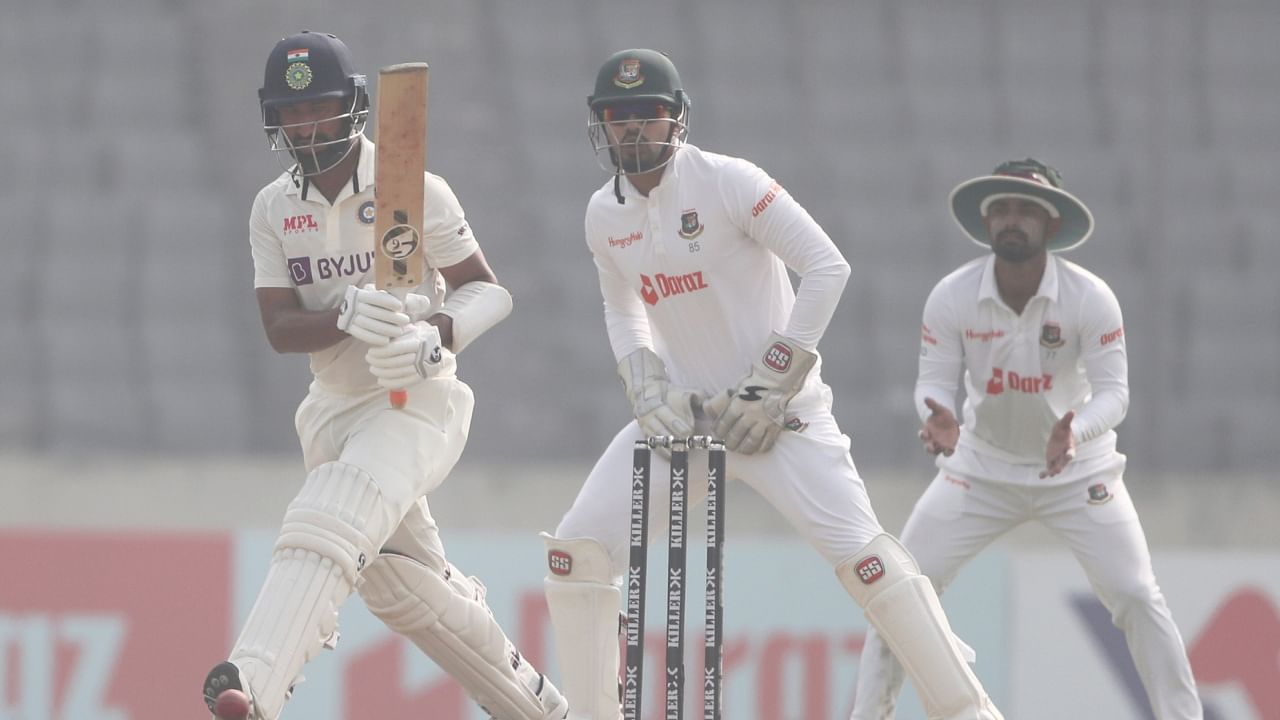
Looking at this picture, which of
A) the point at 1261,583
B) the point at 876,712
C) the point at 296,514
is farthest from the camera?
the point at 1261,583

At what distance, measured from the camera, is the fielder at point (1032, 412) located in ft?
15.6

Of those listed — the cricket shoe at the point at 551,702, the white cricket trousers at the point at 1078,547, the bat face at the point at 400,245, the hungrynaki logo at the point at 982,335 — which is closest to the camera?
the bat face at the point at 400,245

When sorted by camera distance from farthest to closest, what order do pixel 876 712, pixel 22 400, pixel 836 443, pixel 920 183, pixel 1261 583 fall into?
pixel 920 183, pixel 22 400, pixel 1261 583, pixel 876 712, pixel 836 443

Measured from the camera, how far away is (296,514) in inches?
148

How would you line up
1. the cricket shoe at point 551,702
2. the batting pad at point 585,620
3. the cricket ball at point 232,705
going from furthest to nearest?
the cricket shoe at point 551,702 → the batting pad at point 585,620 → the cricket ball at point 232,705

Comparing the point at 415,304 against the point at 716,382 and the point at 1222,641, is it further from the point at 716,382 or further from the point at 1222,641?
the point at 1222,641

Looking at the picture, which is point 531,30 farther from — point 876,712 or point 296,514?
point 296,514

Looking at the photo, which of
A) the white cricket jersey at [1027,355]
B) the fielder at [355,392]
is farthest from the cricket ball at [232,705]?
the white cricket jersey at [1027,355]

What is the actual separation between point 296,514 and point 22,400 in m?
3.60

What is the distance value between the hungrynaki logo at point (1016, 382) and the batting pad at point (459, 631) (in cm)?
137

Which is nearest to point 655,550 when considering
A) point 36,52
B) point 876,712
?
point 876,712

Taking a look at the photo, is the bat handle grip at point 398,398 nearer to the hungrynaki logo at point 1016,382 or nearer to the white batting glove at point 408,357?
the white batting glove at point 408,357

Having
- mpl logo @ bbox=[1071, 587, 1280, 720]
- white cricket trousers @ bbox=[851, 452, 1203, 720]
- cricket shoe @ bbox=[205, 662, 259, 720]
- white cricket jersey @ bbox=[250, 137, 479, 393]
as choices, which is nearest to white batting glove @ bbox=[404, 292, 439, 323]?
white cricket jersey @ bbox=[250, 137, 479, 393]

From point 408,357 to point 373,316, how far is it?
0.11 metres
